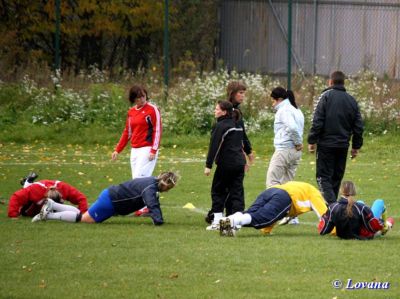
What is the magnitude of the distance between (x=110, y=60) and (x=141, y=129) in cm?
1847

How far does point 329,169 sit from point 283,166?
2.09 feet

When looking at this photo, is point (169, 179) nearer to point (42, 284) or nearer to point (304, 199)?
point (304, 199)

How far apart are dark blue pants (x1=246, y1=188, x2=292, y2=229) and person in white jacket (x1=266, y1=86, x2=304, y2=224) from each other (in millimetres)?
1537

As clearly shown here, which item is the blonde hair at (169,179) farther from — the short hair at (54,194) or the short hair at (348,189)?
Answer: the short hair at (348,189)

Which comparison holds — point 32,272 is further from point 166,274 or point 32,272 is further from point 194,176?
point 194,176

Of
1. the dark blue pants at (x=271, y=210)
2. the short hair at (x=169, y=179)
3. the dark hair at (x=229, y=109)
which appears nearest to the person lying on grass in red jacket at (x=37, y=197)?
the short hair at (x=169, y=179)

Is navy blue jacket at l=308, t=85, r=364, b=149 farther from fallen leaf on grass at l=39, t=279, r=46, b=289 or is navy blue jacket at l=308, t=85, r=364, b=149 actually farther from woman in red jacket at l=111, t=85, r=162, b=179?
fallen leaf on grass at l=39, t=279, r=46, b=289

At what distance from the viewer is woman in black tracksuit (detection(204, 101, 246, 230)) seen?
14062 mm

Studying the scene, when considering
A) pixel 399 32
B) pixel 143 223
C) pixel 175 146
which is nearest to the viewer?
pixel 143 223

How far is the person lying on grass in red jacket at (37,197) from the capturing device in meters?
14.7

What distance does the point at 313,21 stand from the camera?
33156 mm

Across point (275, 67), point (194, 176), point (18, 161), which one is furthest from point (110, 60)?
point (194, 176)

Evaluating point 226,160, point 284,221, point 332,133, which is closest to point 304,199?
point 284,221

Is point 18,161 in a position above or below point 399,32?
below
